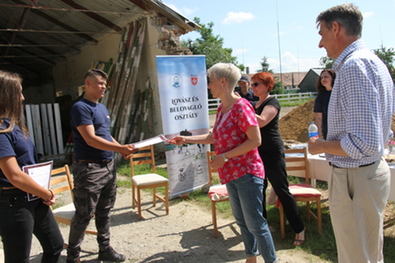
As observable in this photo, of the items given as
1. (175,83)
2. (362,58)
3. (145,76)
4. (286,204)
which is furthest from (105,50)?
(362,58)

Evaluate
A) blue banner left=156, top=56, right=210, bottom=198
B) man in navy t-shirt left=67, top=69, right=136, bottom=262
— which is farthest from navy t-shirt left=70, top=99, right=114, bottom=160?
blue banner left=156, top=56, right=210, bottom=198

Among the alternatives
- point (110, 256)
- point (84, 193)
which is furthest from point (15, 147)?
point (110, 256)

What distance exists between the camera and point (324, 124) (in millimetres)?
3971

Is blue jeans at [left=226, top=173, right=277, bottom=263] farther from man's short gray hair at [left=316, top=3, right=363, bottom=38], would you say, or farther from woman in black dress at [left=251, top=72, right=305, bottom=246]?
man's short gray hair at [left=316, top=3, right=363, bottom=38]

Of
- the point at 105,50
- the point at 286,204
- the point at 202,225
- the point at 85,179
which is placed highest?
the point at 105,50

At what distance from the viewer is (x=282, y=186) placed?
131 inches

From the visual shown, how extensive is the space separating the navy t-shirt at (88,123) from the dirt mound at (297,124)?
674cm

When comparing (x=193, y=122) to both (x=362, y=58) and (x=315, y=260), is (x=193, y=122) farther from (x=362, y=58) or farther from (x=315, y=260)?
(x=362, y=58)

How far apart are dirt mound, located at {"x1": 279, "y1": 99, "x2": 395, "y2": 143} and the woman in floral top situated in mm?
6602

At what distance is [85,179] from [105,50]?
815cm

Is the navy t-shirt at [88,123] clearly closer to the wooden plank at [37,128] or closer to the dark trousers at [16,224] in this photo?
the dark trousers at [16,224]

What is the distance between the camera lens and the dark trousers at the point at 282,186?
3.27 m

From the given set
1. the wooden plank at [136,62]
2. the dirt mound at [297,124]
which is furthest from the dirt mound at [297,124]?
the wooden plank at [136,62]

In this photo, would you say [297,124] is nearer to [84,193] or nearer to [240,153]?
[240,153]
